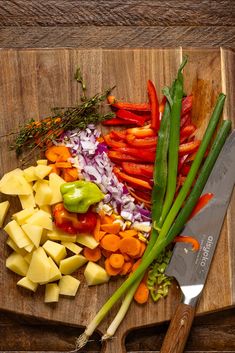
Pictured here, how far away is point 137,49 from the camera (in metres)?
2.76

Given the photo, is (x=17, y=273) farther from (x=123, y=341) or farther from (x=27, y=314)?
(x=123, y=341)

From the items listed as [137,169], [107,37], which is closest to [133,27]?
[107,37]

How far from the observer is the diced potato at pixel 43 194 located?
8.61 ft

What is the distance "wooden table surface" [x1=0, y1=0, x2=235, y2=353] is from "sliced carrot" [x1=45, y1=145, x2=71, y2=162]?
587mm

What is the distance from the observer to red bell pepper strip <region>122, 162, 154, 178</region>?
2.67 metres

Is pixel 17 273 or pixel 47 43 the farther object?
pixel 47 43

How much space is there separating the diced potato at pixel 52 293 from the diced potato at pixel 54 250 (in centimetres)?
13

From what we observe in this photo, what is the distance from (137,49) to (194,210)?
83cm

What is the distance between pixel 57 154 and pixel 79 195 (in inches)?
10.1

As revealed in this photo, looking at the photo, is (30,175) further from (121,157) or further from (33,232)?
(121,157)

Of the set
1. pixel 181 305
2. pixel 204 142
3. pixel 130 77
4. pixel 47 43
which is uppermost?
pixel 47 43

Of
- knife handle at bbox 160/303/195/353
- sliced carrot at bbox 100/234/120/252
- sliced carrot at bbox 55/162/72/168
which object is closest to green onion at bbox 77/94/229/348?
sliced carrot at bbox 100/234/120/252

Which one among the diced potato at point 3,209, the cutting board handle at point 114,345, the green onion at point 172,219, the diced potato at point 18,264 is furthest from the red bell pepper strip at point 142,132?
the cutting board handle at point 114,345

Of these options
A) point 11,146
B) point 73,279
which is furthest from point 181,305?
point 11,146
